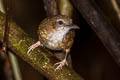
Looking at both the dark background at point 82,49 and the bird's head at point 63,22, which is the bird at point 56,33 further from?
the dark background at point 82,49

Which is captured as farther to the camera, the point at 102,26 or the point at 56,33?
the point at 56,33

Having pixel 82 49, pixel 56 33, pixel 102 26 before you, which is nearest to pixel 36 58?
pixel 56 33

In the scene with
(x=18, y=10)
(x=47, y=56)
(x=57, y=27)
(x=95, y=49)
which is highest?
(x=18, y=10)

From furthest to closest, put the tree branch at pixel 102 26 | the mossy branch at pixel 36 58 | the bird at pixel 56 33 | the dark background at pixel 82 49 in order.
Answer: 1. the dark background at pixel 82 49
2. the bird at pixel 56 33
3. the tree branch at pixel 102 26
4. the mossy branch at pixel 36 58

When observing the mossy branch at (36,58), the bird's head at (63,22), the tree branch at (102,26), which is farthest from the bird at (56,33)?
the mossy branch at (36,58)

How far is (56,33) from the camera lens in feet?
10.2

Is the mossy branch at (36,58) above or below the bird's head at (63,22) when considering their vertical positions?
below

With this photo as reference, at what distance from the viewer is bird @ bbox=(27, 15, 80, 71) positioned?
3043 millimetres

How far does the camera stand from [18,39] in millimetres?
2574

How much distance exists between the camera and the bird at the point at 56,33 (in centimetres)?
304

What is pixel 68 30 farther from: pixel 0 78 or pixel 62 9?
pixel 0 78

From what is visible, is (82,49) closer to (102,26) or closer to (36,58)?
(102,26)

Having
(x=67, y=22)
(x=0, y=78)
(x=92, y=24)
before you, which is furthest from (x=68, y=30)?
(x=0, y=78)

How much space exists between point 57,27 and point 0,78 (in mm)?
1781
